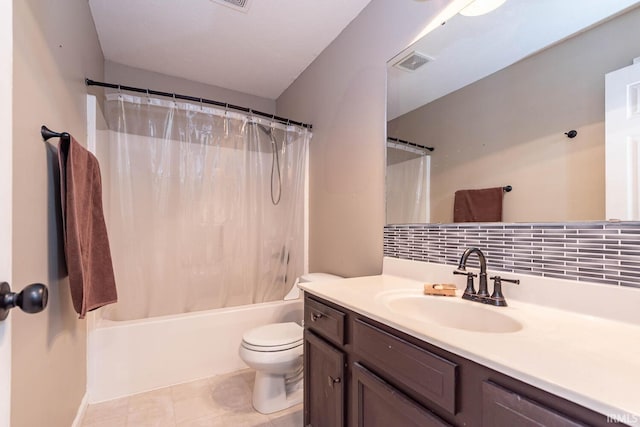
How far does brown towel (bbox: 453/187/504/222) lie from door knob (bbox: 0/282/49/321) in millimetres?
1424

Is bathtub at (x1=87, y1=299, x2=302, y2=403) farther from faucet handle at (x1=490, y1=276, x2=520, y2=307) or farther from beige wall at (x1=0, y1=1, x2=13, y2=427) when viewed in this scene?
faucet handle at (x1=490, y1=276, x2=520, y2=307)

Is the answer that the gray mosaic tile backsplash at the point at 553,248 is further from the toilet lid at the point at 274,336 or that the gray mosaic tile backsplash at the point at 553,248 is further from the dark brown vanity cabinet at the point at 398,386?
the toilet lid at the point at 274,336

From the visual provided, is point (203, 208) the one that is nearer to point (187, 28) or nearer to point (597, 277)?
point (187, 28)

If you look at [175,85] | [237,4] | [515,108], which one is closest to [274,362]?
[515,108]

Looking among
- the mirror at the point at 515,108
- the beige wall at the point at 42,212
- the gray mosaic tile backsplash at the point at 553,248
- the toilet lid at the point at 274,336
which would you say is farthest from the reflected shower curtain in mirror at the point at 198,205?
the gray mosaic tile backsplash at the point at 553,248

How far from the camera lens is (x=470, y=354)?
0.68m

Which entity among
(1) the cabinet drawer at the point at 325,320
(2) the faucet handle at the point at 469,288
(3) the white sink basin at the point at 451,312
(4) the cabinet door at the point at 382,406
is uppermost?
(2) the faucet handle at the point at 469,288

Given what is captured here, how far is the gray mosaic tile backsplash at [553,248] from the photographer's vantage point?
2.83ft

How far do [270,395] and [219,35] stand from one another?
2.51 m

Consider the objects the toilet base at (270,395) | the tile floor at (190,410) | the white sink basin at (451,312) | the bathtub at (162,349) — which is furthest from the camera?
the bathtub at (162,349)

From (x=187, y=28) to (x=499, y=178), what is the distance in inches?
89.4

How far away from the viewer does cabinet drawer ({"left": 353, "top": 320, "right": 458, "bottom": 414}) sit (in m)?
0.73

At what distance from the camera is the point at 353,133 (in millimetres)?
2004

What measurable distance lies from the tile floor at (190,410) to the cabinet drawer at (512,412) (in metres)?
1.33
